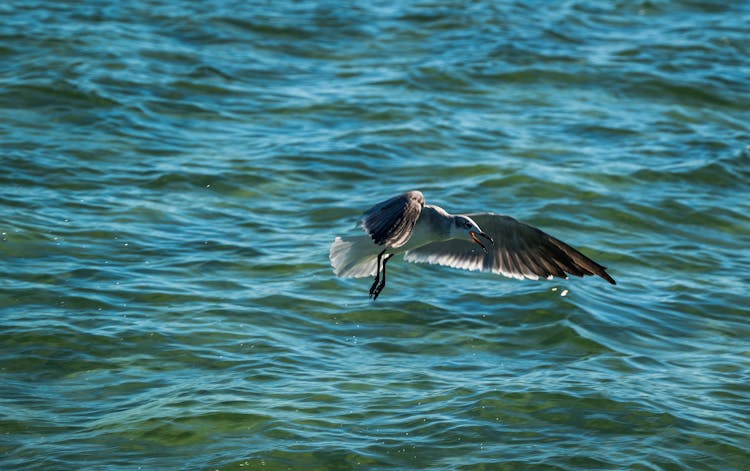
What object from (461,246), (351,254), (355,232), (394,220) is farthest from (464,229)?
(355,232)

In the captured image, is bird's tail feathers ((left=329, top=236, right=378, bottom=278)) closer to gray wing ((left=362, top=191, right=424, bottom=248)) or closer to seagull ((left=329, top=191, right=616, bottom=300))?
seagull ((left=329, top=191, right=616, bottom=300))

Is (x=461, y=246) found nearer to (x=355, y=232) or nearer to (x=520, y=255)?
(x=520, y=255)

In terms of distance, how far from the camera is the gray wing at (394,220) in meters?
5.93

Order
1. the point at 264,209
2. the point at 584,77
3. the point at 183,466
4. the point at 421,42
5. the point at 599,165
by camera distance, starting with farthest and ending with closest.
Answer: the point at 421,42
the point at 584,77
the point at 599,165
the point at 264,209
the point at 183,466

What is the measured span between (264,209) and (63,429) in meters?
4.38

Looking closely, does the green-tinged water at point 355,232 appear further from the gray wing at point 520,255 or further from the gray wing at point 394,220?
the gray wing at point 394,220

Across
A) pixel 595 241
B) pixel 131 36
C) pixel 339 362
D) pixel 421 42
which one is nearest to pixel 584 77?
pixel 421 42

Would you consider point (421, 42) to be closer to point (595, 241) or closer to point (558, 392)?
point (595, 241)

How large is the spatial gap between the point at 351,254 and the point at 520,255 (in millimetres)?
1098

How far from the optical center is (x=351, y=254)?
7.07 meters

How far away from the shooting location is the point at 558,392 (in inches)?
293

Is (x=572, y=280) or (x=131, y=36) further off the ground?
(x=131, y=36)

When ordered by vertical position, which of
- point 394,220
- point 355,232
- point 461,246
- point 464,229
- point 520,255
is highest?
point 394,220

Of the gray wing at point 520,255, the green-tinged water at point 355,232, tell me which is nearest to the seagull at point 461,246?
the gray wing at point 520,255
